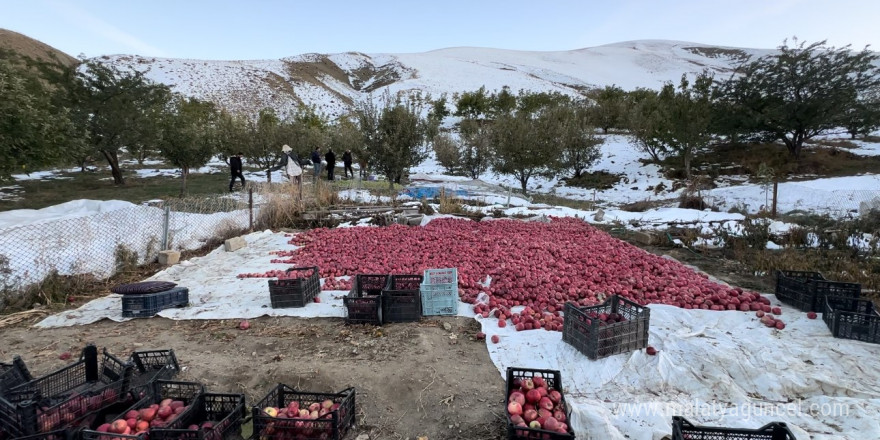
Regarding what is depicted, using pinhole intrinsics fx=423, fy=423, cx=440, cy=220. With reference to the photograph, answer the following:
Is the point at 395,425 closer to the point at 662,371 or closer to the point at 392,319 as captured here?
the point at 392,319

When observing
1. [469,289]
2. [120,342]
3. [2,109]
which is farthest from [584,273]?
[2,109]

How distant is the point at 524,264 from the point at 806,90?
81.2ft

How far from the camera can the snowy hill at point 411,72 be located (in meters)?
58.9

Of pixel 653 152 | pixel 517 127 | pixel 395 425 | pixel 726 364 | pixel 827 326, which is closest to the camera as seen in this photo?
pixel 395 425

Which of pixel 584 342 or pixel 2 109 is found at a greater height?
pixel 2 109

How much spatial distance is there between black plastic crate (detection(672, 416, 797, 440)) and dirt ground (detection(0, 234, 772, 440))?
3.84ft

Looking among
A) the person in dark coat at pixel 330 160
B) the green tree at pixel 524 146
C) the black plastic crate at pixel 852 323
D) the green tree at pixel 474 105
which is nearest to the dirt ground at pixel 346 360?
the black plastic crate at pixel 852 323

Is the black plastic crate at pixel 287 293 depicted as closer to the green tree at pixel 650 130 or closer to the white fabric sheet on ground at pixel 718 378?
the white fabric sheet on ground at pixel 718 378

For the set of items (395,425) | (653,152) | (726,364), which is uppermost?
(653,152)

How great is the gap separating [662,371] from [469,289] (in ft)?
8.27

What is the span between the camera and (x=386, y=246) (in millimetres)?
7660

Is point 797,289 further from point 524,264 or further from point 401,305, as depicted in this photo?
point 401,305

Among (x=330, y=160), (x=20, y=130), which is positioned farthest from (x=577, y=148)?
(x=20, y=130)

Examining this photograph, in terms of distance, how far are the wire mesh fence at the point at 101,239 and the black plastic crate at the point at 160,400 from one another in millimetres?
3905
